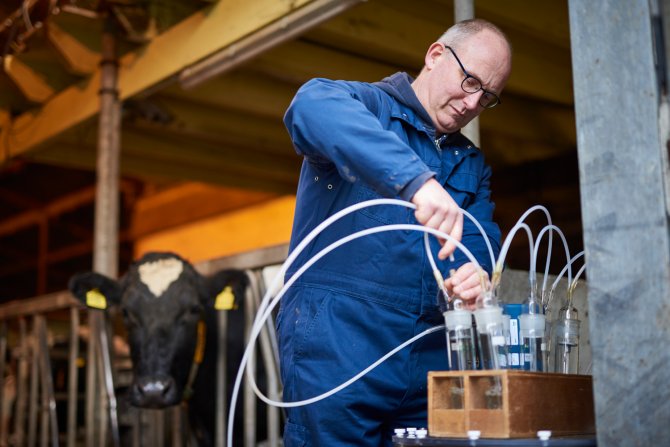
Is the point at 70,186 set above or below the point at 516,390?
above

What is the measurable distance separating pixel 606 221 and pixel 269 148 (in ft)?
18.2

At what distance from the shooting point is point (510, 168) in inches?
300

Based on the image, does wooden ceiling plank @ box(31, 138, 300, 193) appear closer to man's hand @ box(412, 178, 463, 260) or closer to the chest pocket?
the chest pocket

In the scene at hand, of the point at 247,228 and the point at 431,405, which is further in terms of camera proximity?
the point at 247,228

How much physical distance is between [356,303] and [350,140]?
0.46 meters

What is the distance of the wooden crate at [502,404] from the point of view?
159 cm

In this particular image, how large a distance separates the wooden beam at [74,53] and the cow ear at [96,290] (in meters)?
1.60

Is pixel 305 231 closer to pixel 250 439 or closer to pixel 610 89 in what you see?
pixel 610 89

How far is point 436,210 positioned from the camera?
5.61 feet

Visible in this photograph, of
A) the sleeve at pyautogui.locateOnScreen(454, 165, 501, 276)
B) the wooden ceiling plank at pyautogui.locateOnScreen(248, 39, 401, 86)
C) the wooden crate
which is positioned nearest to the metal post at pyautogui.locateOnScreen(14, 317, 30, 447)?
the wooden ceiling plank at pyautogui.locateOnScreen(248, 39, 401, 86)

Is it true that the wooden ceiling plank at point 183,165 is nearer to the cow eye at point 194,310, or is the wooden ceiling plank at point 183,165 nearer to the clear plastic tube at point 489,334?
the cow eye at point 194,310


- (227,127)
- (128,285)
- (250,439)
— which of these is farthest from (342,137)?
(227,127)

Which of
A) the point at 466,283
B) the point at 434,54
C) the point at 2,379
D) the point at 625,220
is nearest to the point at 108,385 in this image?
the point at 2,379

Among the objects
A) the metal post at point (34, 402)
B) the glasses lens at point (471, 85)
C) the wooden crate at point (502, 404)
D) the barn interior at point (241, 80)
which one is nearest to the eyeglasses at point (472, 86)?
the glasses lens at point (471, 85)
